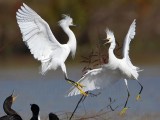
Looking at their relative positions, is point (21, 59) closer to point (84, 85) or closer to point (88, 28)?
point (88, 28)

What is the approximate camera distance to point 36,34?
7.73m

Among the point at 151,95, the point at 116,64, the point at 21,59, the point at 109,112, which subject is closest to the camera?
the point at 116,64

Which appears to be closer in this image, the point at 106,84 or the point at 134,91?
the point at 106,84

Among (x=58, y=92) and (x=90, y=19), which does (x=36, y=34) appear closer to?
(x=58, y=92)

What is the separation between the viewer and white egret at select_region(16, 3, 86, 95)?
300 inches

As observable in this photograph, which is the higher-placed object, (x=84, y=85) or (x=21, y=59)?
(x=21, y=59)

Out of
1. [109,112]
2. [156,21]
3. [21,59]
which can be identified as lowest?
[109,112]

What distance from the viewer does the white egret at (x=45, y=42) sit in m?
7.61

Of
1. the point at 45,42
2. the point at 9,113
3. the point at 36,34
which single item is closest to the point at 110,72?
the point at 45,42

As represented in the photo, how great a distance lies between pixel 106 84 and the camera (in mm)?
7938

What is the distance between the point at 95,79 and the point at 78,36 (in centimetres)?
561

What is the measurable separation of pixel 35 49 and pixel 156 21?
701 centimetres

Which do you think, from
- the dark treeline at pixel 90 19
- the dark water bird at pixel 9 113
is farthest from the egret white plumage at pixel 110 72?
the dark treeline at pixel 90 19

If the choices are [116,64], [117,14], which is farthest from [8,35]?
[116,64]
